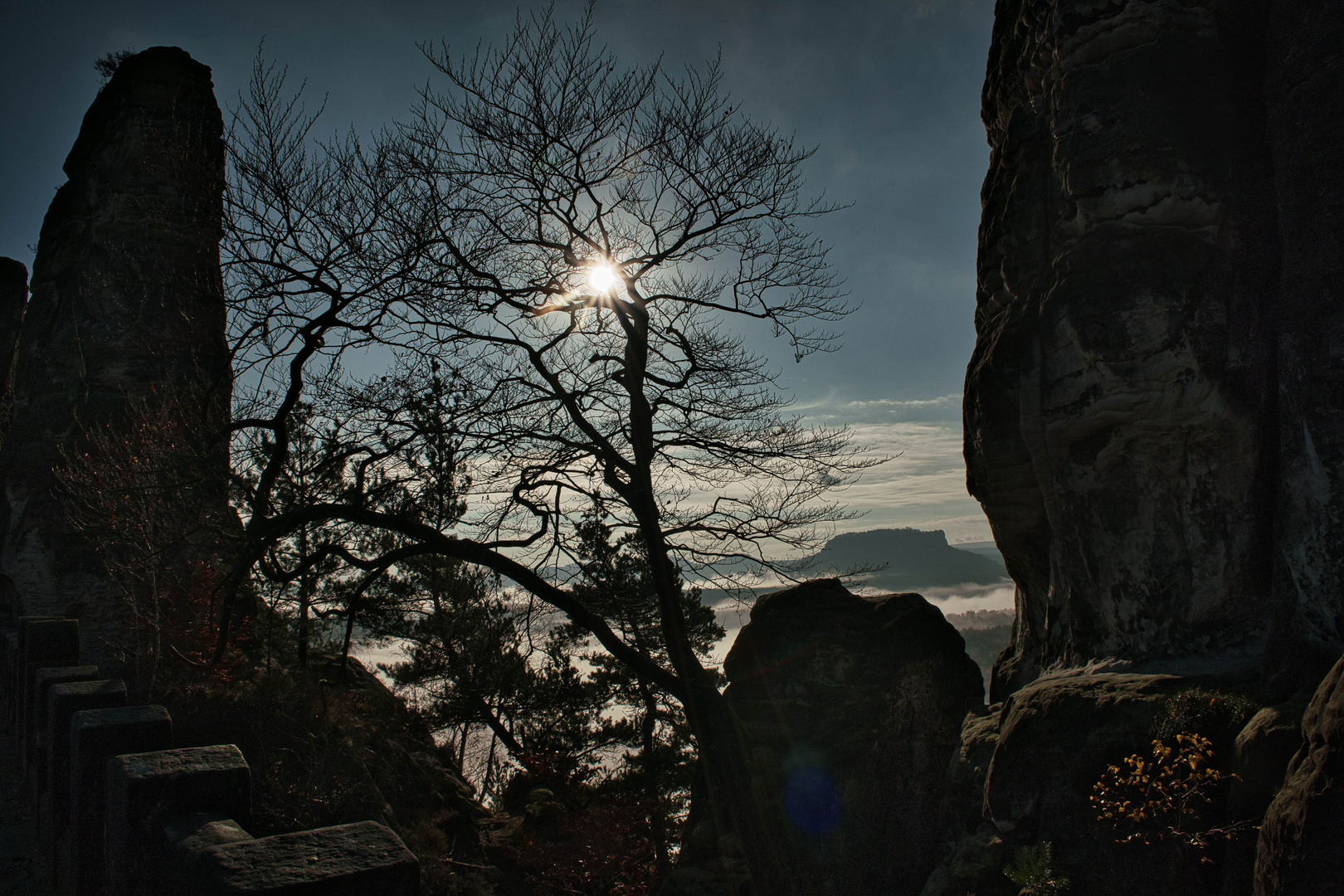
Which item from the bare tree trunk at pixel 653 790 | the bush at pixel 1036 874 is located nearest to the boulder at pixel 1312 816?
the bush at pixel 1036 874

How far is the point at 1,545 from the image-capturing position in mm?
14906

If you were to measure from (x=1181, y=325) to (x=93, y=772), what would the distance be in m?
7.09

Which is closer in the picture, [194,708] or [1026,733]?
[1026,733]

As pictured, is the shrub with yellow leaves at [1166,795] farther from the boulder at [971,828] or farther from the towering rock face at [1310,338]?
the boulder at [971,828]

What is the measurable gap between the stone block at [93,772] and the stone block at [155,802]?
2.68ft

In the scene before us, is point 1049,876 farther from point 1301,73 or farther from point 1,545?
point 1,545

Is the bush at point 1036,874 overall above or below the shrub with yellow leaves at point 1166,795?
below

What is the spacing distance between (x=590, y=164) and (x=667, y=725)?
13.2 metres

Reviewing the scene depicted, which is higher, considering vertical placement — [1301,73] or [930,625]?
[1301,73]

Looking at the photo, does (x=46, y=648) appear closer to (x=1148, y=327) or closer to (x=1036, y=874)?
(x=1036, y=874)

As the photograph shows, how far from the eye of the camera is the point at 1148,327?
531 centimetres

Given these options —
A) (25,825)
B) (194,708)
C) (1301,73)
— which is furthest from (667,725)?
(1301,73)

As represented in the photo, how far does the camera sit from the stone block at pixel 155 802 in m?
2.97

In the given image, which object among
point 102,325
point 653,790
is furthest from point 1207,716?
point 102,325
